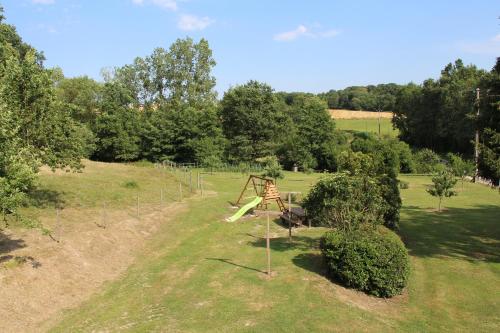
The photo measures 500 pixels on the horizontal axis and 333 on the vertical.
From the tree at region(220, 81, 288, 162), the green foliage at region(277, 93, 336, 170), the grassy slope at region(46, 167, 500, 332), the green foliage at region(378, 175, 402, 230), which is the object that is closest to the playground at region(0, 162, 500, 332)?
the grassy slope at region(46, 167, 500, 332)

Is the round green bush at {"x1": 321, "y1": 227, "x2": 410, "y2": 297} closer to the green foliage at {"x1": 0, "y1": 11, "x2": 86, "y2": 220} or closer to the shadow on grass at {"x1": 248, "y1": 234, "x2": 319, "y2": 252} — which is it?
the shadow on grass at {"x1": 248, "y1": 234, "x2": 319, "y2": 252}

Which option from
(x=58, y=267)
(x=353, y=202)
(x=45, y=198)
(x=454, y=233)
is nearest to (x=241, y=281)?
(x=353, y=202)

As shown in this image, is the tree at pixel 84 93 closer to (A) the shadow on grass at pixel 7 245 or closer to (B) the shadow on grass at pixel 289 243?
(A) the shadow on grass at pixel 7 245

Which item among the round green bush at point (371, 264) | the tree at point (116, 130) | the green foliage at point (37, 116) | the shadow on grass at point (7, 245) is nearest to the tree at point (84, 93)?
the tree at point (116, 130)

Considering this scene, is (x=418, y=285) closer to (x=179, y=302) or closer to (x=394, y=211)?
(x=394, y=211)

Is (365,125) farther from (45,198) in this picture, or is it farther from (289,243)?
(45,198)

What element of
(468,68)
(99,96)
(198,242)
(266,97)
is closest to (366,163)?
(198,242)
